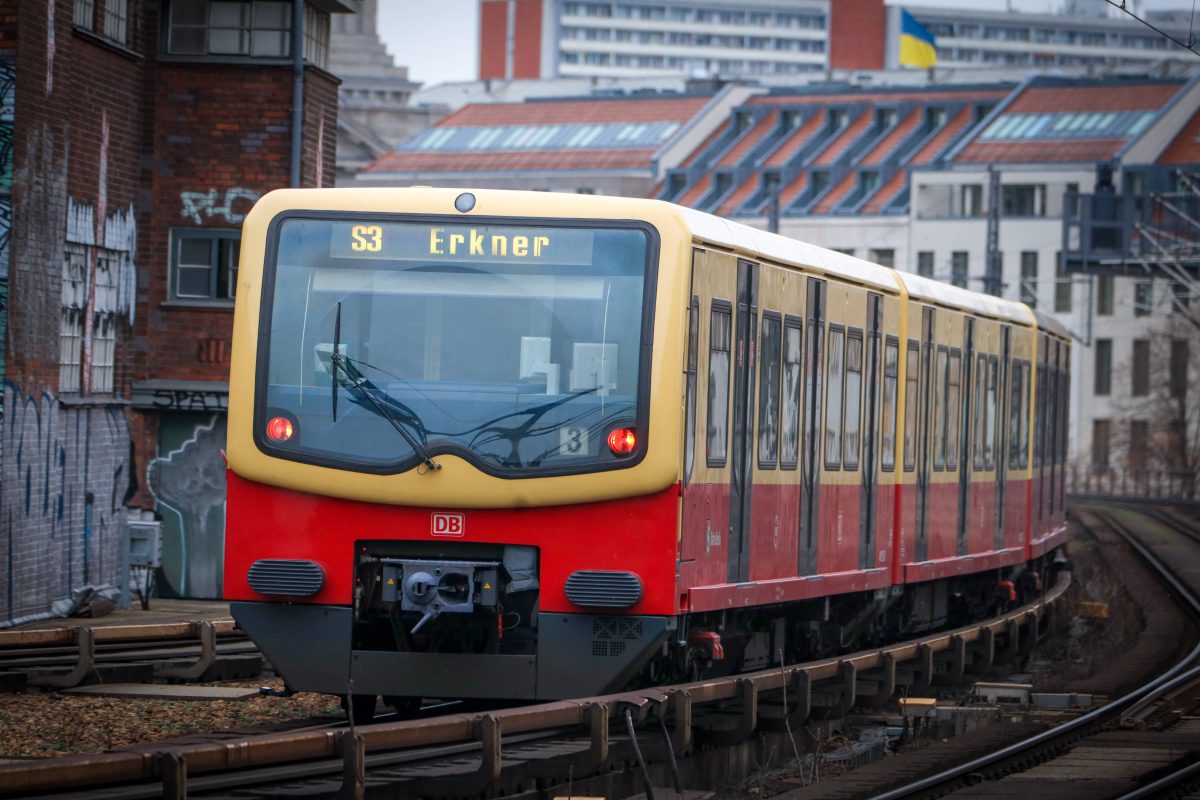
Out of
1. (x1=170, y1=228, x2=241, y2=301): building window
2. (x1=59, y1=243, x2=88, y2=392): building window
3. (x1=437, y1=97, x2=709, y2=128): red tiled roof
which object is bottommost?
(x1=59, y1=243, x2=88, y2=392): building window

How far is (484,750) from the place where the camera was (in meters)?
10.8

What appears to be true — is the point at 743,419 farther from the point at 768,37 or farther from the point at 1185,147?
the point at 768,37

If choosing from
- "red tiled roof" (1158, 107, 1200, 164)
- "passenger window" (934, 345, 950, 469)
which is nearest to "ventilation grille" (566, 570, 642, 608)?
"passenger window" (934, 345, 950, 469)

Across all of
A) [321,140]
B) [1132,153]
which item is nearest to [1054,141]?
[1132,153]

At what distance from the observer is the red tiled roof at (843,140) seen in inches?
3666

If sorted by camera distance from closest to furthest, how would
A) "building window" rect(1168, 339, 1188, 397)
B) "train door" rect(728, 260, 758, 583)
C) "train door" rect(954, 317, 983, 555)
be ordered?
"train door" rect(728, 260, 758, 583)
"train door" rect(954, 317, 983, 555)
"building window" rect(1168, 339, 1188, 397)

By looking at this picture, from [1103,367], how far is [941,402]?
6714cm

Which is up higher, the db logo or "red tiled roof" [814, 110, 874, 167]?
"red tiled roof" [814, 110, 874, 167]

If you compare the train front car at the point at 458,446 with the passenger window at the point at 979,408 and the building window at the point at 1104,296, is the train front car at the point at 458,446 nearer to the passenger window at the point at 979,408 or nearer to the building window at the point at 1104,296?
the passenger window at the point at 979,408

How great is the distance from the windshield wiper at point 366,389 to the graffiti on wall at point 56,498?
9.15m

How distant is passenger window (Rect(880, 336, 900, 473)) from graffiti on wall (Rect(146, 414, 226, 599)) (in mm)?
9668

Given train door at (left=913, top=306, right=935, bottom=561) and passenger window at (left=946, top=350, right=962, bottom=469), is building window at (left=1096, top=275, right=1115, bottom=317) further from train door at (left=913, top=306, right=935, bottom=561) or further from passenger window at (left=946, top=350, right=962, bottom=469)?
train door at (left=913, top=306, right=935, bottom=561)

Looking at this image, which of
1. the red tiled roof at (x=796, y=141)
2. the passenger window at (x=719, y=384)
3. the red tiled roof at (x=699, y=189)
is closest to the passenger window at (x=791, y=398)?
the passenger window at (x=719, y=384)

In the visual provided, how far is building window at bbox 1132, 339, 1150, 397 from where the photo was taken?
85.3 metres
